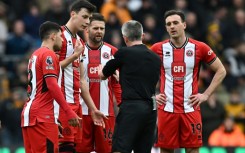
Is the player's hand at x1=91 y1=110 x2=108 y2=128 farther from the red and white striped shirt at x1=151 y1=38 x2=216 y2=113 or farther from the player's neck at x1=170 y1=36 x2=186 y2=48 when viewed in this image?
the player's neck at x1=170 y1=36 x2=186 y2=48

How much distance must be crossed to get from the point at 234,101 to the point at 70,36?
768 centimetres

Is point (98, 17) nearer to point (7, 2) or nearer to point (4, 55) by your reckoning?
point (4, 55)

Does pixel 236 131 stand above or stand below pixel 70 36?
below

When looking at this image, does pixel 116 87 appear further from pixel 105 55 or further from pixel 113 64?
pixel 113 64

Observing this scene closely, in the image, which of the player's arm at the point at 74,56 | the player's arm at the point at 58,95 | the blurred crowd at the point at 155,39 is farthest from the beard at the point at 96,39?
the blurred crowd at the point at 155,39

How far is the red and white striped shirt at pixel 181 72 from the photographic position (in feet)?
44.9

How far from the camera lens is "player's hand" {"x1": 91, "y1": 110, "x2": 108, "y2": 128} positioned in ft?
43.4

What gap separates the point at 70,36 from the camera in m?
13.0

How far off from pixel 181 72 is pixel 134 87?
5.71 ft

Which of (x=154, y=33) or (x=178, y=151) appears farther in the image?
(x=154, y=33)

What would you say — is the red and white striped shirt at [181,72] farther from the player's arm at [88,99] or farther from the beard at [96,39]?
the player's arm at [88,99]

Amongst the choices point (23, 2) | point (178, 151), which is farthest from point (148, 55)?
point (23, 2)

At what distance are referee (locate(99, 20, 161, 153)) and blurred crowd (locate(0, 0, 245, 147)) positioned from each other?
6.51 m

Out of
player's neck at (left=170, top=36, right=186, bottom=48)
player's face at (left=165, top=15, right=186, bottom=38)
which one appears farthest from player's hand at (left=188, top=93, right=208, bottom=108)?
player's face at (left=165, top=15, right=186, bottom=38)
